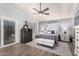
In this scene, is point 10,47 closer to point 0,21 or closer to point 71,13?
point 0,21

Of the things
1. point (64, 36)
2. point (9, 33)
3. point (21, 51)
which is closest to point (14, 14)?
point (9, 33)

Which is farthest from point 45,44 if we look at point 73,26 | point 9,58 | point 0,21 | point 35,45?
point 0,21

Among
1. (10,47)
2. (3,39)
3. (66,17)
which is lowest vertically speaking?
(10,47)

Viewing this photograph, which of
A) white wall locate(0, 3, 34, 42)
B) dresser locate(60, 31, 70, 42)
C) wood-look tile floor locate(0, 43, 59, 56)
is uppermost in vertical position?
white wall locate(0, 3, 34, 42)

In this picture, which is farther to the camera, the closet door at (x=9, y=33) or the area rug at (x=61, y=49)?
the closet door at (x=9, y=33)

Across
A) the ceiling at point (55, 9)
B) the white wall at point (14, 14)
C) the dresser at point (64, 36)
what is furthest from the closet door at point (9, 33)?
the dresser at point (64, 36)

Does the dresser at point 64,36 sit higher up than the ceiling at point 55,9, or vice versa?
the ceiling at point 55,9

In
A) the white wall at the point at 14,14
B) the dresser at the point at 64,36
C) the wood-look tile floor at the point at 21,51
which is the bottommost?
the wood-look tile floor at the point at 21,51

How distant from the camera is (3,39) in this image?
167cm

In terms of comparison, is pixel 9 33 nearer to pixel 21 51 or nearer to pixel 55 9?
pixel 21 51

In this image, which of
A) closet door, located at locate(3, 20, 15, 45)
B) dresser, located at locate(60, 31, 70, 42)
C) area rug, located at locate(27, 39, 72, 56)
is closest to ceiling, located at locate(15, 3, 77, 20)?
dresser, located at locate(60, 31, 70, 42)

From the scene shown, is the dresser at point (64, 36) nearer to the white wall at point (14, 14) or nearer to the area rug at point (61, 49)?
the area rug at point (61, 49)

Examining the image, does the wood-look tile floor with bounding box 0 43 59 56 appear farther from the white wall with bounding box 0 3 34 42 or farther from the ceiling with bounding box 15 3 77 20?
the ceiling with bounding box 15 3 77 20

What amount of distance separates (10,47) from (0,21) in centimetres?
77
